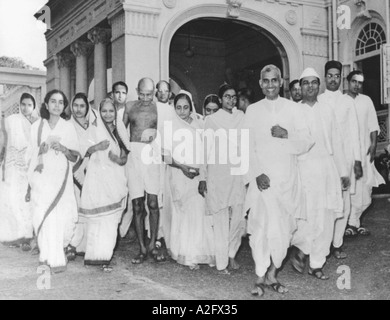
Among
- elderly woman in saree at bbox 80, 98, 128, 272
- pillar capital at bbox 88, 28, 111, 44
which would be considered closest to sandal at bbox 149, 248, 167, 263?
elderly woman in saree at bbox 80, 98, 128, 272

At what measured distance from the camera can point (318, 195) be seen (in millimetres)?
5410

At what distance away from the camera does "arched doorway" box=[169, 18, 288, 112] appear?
48.7ft

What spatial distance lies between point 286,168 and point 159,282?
154 centimetres

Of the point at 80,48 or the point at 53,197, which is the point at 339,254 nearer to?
the point at 53,197

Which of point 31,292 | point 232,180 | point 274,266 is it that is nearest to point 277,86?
point 232,180

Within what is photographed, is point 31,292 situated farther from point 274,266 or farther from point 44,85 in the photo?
point 44,85

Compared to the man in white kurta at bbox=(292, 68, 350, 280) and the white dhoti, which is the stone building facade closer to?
the white dhoti

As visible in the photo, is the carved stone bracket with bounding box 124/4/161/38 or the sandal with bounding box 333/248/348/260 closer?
the sandal with bounding box 333/248/348/260

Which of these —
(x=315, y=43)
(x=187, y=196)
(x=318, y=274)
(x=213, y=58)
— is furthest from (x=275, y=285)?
(x=213, y=58)

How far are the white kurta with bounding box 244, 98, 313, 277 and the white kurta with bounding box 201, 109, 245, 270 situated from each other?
531mm

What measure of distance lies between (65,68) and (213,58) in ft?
13.5

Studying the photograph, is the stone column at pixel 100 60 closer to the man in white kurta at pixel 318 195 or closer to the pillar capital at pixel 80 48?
the pillar capital at pixel 80 48

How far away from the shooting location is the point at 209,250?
592 cm

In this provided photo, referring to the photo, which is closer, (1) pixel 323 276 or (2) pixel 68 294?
(2) pixel 68 294
